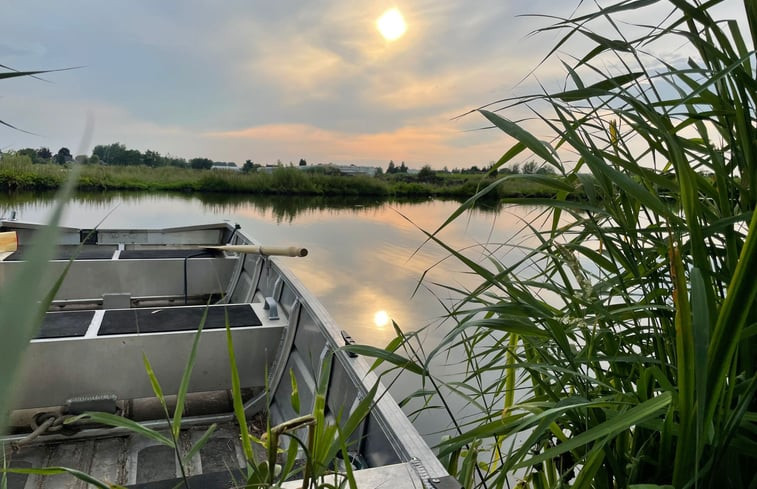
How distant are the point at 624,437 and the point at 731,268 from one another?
1.02 feet

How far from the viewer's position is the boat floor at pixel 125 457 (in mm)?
1938

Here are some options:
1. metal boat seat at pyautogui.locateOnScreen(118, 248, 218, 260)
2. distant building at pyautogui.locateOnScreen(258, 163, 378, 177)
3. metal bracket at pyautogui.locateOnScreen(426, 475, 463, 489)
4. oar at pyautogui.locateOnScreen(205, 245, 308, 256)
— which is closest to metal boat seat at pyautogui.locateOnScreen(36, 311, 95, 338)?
oar at pyautogui.locateOnScreen(205, 245, 308, 256)

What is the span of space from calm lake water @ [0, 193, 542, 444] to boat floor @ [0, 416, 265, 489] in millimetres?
932

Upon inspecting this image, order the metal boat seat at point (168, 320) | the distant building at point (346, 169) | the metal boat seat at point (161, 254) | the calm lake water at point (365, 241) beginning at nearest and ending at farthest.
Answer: the calm lake water at point (365, 241), the metal boat seat at point (168, 320), the metal boat seat at point (161, 254), the distant building at point (346, 169)

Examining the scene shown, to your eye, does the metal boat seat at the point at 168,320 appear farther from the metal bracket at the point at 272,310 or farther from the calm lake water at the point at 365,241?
the calm lake water at the point at 365,241

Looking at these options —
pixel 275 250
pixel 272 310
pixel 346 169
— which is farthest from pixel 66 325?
pixel 346 169

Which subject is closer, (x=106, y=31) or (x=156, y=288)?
(x=106, y=31)

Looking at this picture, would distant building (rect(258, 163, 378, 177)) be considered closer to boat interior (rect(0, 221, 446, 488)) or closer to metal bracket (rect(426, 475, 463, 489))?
boat interior (rect(0, 221, 446, 488))

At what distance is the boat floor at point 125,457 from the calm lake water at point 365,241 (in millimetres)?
932

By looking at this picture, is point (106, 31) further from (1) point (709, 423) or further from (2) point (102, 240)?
(2) point (102, 240)

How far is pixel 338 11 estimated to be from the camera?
10.2 meters

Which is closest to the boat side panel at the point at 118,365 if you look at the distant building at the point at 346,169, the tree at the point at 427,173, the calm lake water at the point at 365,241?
the calm lake water at the point at 365,241

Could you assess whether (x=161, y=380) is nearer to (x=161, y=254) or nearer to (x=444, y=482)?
(x=444, y=482)

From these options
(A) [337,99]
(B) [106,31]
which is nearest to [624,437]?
(B) [106,31]
